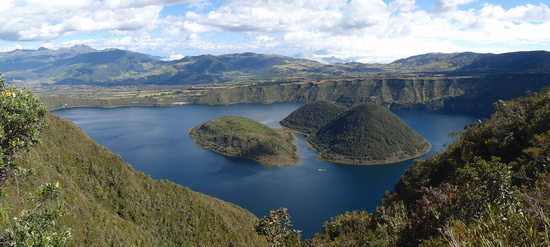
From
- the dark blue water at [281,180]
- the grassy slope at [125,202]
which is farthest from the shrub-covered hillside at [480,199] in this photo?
the dark blue water at [281,180]

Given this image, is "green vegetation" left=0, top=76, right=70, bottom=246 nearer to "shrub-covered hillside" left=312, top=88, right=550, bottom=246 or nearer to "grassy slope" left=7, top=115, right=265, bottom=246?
"shrub-covered hillside" left=312, top=88, right=550, bottom=246

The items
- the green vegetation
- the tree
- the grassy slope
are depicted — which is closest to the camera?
the green vegetation

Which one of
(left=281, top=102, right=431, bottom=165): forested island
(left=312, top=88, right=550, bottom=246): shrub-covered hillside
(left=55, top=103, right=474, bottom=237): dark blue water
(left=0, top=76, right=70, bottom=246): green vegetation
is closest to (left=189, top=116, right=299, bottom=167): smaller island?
(left=55, top=103, right=474, bottom=237): dark blue water

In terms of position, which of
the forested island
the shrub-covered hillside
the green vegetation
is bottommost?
the forested island

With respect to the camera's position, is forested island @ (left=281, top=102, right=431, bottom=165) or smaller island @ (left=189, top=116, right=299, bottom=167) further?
Answer: forested island @ (left=281, top=102, right=431, bottom=165)

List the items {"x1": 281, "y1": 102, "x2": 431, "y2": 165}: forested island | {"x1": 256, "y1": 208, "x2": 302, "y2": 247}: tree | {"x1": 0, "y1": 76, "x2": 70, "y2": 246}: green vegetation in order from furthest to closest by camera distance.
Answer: {"x1": 281, "y1": 102, "x2": 431, "y2": 165}: forested island, {"x1": 256, "y1": 208, "x2": 302, "y2": 247}: tree, {"x1": 0, "y1": 76, "x2": 70, "y2": 246}: green vegetation

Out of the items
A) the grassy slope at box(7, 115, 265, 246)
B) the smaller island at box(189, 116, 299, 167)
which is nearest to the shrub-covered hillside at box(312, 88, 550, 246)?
the grassy slope at box(7, 115, 265, 246)

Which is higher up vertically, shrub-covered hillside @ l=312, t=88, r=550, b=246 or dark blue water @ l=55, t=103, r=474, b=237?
shrub-covered hillside @ l=312, t=88, r=550, b=246

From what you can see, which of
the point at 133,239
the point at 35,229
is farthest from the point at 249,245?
the point at 35,229
